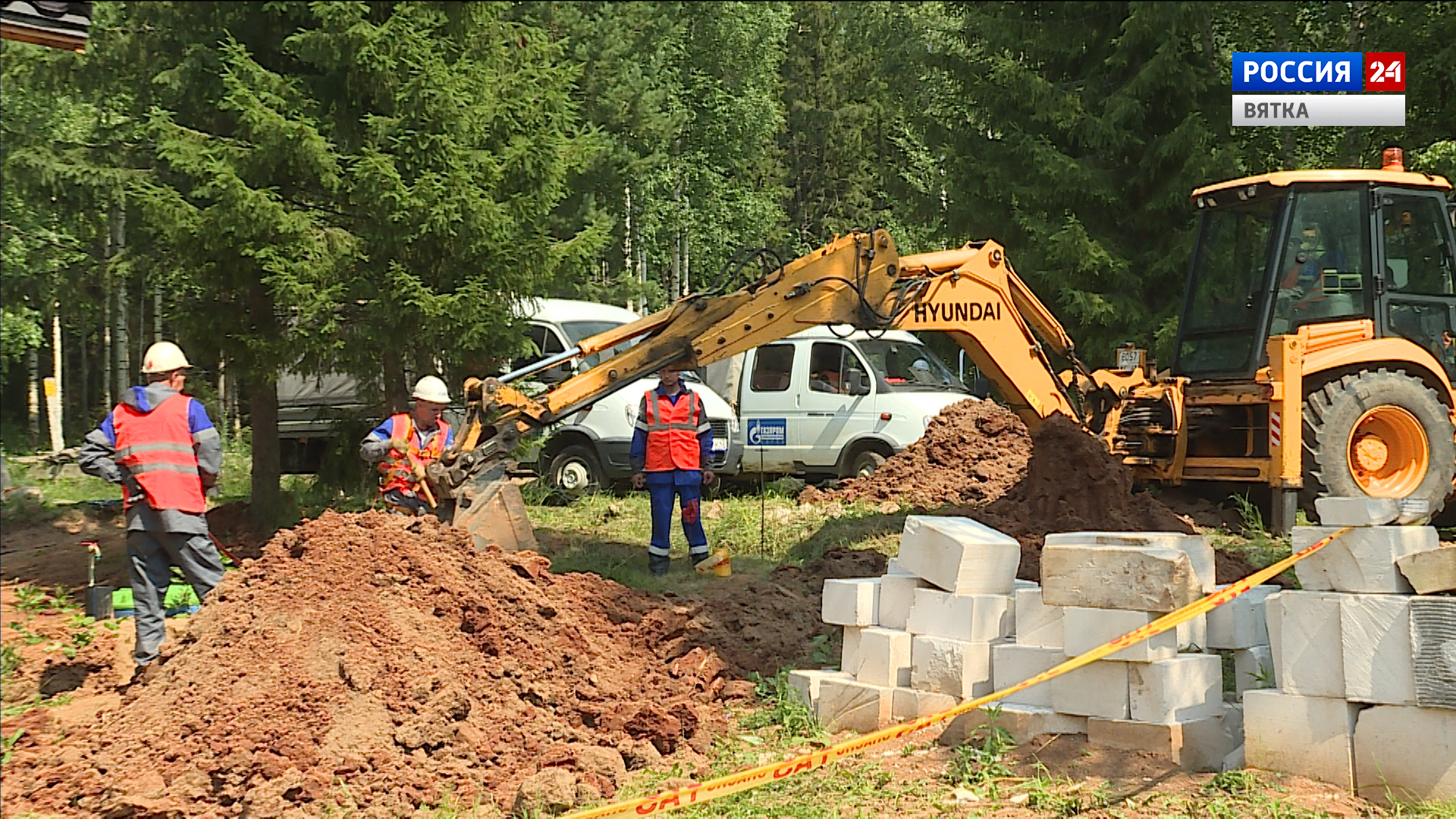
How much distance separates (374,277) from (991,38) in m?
11.8

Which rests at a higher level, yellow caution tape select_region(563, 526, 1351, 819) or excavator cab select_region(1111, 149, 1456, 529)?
excavator cab select_region(1111, 149, 1456, 529)

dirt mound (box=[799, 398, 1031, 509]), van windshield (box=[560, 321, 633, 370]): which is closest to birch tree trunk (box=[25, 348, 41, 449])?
van windshield (box=[560, 321, 633, 370])

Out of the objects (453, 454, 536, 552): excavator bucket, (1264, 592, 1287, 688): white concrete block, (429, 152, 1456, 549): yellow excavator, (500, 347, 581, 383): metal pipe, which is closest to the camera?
(1264, 592, 1287, 688): white concrete block

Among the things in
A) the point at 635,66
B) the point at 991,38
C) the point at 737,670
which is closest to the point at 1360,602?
the point at 737,670

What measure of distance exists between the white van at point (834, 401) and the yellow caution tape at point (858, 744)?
29.3 feet

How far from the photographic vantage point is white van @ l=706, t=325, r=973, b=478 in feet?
49.4

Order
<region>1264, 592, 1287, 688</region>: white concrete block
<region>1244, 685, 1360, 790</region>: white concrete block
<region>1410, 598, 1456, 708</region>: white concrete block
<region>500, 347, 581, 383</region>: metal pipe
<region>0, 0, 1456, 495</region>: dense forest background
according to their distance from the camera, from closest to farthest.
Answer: <region>1410, 598, 1456, 708</region>: white concrete block
<region>1244, 685, 1360, 790</region>: white concrete block
<region>1264, 592, 1287, 688</region>: white concrete block
<region>500, 347, 581, 383</region>: metal pipe
<region>0, 0, 1456, 495</region>: dense forest background

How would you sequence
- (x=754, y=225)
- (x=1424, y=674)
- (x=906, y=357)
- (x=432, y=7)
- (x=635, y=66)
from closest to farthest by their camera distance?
(x=1424, y=674) → (x=432, y=7) → (x=906, y=357) → (x=635, y=66) → (x=754, y=225)

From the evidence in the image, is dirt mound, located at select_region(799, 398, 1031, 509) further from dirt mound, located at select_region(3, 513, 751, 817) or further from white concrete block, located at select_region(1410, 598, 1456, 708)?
white concrete block, located at select_region(1410, 598, 1456, 708)

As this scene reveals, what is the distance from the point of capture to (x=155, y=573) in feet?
26.1

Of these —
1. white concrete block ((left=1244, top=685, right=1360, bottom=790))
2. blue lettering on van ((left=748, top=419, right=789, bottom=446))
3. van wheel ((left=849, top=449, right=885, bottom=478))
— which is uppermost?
blue lettering on van ((left=748, top=419, right=789, bottom=446))

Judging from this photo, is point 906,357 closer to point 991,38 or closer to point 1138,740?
point 991,38

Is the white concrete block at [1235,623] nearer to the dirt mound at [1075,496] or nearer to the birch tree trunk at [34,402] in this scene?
the dirt mound at [1075,496]

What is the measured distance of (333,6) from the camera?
11109 mm
